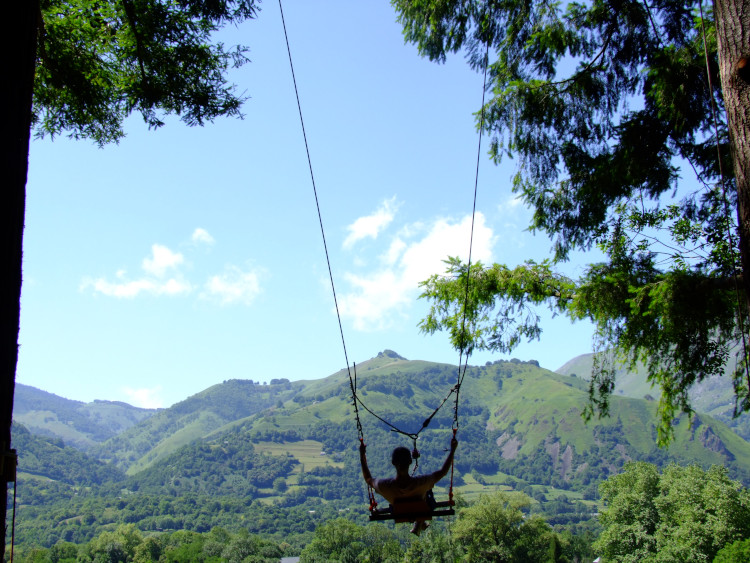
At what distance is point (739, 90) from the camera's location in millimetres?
2957

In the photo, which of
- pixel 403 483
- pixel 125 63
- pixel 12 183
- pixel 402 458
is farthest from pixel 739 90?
pixel 125 63

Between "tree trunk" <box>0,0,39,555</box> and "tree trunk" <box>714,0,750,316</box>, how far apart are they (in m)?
3.01

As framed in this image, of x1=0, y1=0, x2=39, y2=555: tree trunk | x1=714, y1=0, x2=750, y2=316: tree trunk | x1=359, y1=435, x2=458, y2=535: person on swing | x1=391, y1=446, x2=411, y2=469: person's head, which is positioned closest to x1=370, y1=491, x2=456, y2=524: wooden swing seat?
x1=359, y1=435, x2=458, y2=535: person on swing

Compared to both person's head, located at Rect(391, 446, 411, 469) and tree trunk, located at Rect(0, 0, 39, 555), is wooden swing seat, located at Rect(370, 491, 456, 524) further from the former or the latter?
tree trunk, located at Rect(0, 0, 39, 555)

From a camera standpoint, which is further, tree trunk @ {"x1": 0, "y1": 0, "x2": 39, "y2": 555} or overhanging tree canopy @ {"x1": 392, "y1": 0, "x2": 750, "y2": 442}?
Answer: overhanging tree canopy @ {"x1": 392, "y1": 0, "x2": 750, "y2": 442}

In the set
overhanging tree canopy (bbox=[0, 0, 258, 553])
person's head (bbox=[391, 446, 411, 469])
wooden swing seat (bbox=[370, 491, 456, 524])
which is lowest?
wooden swing seat (bbox=[370, 491, 456, 524])

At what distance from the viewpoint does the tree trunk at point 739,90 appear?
9.45 feet

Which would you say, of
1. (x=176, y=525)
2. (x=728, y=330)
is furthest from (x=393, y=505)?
(x=176, y=525)

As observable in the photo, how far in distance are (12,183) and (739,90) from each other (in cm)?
316

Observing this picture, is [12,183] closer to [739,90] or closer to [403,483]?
[739,90]

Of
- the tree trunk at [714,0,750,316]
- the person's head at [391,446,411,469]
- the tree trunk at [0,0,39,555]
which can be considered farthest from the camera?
the person's head at [391,446,411,469]

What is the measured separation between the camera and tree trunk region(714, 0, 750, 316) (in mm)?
2879

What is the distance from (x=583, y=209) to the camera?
7109 millimetres

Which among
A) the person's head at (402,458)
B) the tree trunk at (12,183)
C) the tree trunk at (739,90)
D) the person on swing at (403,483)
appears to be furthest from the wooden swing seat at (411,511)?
the tree trunk at (12,183)
